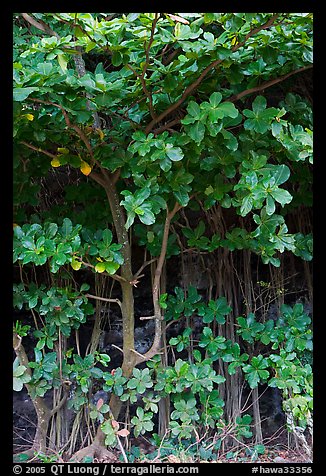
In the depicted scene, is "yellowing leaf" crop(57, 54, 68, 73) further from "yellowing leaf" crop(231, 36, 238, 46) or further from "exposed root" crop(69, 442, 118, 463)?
"exposed root" crop(69, 442, 118, 463)

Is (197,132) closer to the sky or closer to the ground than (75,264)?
closer to the sky

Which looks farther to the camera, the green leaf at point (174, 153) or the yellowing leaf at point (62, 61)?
the green leaf at point (174, 153)

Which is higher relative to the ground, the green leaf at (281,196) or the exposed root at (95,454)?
the green leaf at (281,196)


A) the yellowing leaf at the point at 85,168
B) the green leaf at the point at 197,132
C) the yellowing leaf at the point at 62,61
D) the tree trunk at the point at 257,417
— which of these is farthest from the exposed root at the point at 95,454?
the yellowing leaf at the point at 62,61

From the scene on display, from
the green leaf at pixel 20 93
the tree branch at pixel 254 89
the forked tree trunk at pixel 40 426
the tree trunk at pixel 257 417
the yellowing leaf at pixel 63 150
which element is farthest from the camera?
the tree trunk at pixel 257 417

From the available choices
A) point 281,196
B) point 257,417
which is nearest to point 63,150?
point 281,196

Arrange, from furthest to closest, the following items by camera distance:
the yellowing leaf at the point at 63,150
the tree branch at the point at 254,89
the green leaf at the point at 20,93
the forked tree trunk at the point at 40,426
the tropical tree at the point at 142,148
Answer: the forked tree trunk at the point at 40,426, the yellowing leaf at the point at 63,150, the tree branch at the point at 254,89, the tropical tree at the point at 142,148, the green leaf at the point at 20,93

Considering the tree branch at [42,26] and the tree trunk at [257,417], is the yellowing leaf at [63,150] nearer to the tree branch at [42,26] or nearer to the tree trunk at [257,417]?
the tree branch at [42,26]

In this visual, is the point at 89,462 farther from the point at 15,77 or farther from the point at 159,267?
the point at 15,77

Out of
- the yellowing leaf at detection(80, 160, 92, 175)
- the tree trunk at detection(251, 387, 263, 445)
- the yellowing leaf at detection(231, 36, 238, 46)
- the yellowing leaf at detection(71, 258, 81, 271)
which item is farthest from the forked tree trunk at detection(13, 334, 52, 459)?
the yellowing leaf at detection(231, 36, 238, 46)

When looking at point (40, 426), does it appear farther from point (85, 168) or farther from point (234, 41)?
point (234, 41)

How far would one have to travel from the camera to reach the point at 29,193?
64.6 inches
